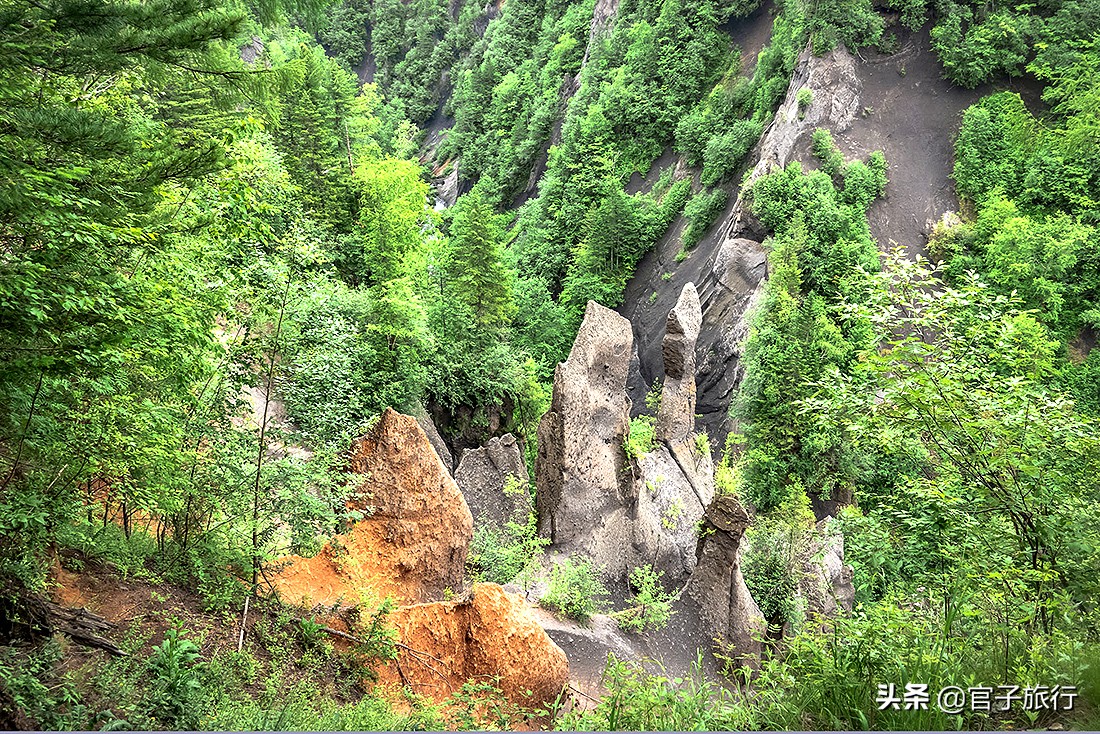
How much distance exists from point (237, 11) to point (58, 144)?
153 cm

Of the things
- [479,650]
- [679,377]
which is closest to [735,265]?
[679,377]

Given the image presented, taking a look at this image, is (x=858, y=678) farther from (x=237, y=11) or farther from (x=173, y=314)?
(x=237, y=11)

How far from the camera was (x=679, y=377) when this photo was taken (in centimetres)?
1962

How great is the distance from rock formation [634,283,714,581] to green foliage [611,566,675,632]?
110 cm

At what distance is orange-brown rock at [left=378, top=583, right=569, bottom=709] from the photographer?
27.0 ft

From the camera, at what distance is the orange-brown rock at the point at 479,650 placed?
824cm

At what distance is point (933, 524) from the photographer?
17.4 feet

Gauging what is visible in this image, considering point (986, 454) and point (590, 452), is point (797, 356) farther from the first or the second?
point (986, 454)

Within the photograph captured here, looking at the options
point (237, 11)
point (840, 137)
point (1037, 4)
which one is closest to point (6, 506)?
point (237, 11)

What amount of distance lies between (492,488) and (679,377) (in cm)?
698

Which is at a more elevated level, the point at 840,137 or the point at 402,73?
the point at 402,73

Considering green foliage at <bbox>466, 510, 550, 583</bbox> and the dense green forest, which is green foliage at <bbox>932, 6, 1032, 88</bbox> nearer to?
the dense green forest

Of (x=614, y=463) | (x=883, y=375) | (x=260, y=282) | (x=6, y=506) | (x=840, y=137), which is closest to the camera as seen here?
(x=6, y=506)

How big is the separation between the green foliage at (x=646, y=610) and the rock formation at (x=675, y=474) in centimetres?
110
